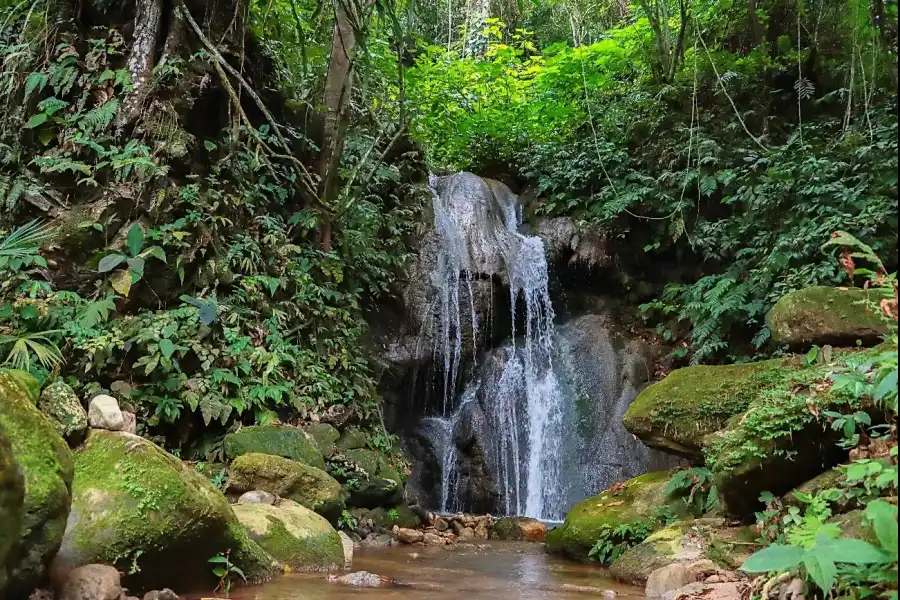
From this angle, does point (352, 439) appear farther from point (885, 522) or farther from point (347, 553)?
point (885, 522)

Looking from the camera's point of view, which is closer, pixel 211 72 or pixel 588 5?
pixel 211 72

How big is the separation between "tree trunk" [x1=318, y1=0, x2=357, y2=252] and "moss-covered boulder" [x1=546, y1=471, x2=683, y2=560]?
465 centimetres

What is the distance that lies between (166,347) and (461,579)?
11.8 ft

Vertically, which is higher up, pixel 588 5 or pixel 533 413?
pixel 588 5

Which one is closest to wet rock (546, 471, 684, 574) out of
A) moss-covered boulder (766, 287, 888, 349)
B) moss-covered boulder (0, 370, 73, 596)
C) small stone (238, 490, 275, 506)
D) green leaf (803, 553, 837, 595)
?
moss-covered boulder (766, 287, 888, 349)

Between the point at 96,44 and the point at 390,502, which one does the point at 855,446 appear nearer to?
the point at 390,502

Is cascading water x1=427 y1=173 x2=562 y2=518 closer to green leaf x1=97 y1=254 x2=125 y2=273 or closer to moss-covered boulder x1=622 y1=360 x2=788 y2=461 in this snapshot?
moss-covered boulder x1=622 y1=360 x2=788 y2=461

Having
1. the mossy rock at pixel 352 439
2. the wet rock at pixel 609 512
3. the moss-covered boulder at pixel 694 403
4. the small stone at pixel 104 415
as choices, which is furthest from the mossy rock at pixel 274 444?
the moss-covered boulder at pixel 694 403

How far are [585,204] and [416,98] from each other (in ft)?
13.9

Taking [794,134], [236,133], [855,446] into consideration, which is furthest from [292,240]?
[794,134]

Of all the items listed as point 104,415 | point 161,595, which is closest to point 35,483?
point 161,595

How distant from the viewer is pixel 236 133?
6.93 metres

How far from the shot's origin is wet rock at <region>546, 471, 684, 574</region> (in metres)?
6.10

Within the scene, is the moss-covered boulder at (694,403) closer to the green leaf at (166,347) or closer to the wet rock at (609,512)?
the wet rock at (609,512)
